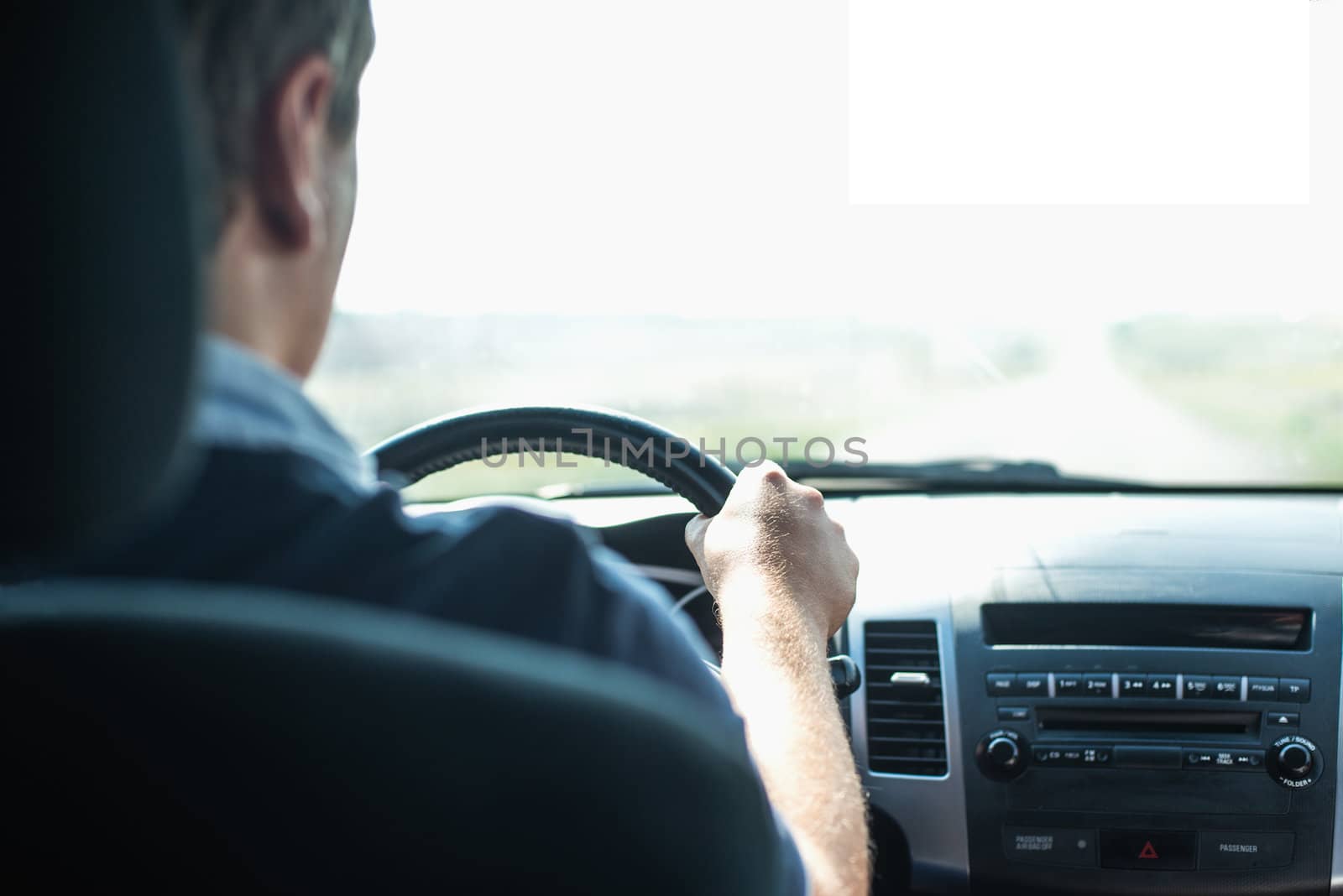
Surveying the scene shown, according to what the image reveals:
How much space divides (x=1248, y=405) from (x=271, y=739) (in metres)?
4.18

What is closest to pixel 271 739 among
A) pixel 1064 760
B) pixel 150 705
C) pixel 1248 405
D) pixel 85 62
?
pixel 150 705

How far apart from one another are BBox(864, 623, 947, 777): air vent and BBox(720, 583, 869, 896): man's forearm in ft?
4.36

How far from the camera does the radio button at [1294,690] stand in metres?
2.78

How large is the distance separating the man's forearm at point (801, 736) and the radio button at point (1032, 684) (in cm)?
135

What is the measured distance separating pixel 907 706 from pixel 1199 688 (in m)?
0.65

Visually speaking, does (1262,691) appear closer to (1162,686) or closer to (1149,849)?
(1162,686)

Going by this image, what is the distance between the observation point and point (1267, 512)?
342 cm

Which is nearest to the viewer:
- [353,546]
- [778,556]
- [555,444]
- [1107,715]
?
[353,546]

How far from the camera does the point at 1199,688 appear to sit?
9.18ft

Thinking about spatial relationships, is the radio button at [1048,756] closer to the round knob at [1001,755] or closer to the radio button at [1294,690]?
the round knob at [1001,755]

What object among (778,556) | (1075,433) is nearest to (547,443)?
(778,556)

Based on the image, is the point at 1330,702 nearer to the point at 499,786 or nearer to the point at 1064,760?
the point at 1064,760

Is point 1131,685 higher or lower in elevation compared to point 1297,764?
higher

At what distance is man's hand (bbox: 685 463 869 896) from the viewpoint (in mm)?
1414
